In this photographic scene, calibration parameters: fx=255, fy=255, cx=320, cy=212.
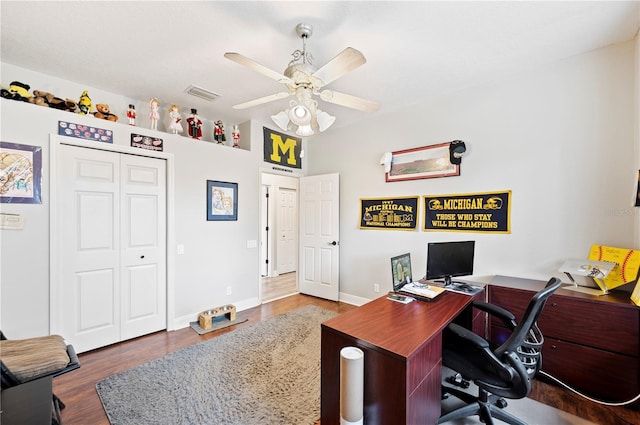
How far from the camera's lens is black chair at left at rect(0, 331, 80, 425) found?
1.25m

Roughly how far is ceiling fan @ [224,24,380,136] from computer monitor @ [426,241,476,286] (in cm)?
139

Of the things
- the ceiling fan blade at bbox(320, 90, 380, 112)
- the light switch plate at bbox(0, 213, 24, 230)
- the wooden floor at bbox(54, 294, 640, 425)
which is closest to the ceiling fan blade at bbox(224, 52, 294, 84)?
the ceiling fan blade at bbox(320, 90, 380, 112)

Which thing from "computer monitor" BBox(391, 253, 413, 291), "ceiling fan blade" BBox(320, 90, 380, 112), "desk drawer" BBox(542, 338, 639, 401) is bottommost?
"desk drawer" BBox(542, 338, 639, 401)

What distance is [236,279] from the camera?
372cm

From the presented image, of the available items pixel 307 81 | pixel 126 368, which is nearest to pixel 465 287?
pixel 307 81

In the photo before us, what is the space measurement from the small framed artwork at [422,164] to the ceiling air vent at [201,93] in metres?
2.39

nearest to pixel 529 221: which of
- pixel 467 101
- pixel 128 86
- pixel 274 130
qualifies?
pixel 467 101

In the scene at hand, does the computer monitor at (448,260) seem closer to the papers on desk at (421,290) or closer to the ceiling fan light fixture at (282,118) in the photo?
the papers on desk at (421,290)

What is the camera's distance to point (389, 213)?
11.5 feet

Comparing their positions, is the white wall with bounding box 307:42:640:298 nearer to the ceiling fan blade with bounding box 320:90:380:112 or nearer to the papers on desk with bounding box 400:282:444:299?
the papers on desk with bounding box 400:282:444:299

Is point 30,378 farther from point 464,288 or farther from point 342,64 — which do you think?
point 464,288

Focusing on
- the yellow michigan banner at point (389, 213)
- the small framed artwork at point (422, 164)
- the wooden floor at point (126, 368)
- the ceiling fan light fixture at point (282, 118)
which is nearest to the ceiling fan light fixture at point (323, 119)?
the ceiling fan light fixture at point (282, 118)

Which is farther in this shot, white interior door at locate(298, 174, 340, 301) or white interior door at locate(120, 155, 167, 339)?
white interior door at locate(298, 174, 340, 301)

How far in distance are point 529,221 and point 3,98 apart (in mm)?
4914
